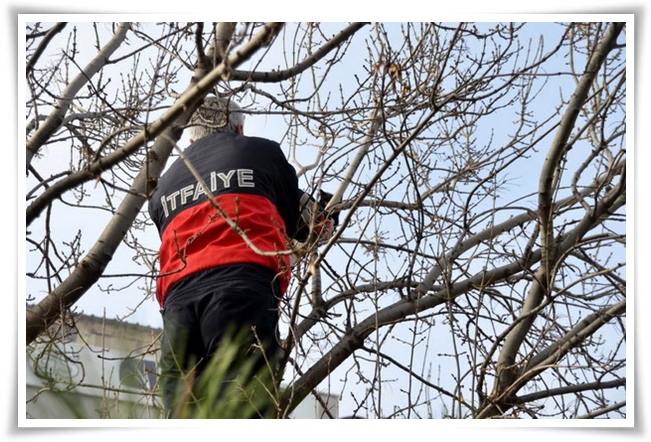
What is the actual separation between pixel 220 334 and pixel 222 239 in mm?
348

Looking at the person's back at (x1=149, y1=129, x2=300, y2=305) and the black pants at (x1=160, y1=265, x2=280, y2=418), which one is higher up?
the person's back at (x1=149, y1=129, x2=300, y2=305)

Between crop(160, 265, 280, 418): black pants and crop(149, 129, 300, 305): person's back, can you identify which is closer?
crop(160, 265, 280, 418): black pants

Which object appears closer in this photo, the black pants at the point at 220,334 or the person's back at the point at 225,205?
the black pants at the point at 220,334

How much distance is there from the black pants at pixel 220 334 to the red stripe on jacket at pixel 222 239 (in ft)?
0.13

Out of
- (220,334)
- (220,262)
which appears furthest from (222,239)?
(220,334)

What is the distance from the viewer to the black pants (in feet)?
11.7

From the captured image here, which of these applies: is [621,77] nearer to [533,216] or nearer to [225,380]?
[533,216]

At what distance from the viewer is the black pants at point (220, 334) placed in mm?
3557

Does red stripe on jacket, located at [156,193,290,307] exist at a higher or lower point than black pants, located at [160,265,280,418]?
higher

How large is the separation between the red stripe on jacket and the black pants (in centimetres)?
4

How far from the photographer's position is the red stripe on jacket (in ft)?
12.2

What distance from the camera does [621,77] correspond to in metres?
3.75

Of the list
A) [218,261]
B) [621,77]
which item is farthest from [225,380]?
[621,77]
